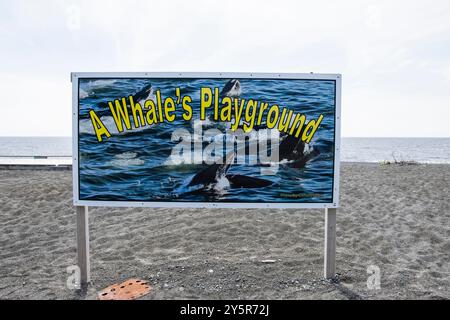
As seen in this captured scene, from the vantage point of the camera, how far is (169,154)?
405cm

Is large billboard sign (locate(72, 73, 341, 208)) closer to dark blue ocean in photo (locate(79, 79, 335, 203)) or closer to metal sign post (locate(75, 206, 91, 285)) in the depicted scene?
dark blue ocean in photo (locate(79, 79, 335, 203))

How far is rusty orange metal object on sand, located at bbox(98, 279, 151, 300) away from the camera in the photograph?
11.6 ft

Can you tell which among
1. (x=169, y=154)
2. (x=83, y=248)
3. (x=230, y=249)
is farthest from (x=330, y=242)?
(x=83, y=248)

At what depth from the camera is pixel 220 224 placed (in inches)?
242

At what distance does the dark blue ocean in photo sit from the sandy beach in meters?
1.10

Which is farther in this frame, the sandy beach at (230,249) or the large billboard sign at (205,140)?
the large billboard sign at (205,140)

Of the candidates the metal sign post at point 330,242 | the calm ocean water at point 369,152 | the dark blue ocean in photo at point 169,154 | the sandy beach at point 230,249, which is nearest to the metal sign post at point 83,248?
the sandy beach at point 230,249

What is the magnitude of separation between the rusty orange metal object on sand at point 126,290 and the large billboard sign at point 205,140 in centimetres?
103

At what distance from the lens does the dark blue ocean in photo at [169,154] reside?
3.93m

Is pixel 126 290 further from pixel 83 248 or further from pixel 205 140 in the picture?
pixel 205 140

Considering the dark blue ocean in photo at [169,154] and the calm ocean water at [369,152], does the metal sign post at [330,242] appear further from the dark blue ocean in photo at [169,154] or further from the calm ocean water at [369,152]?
the calm ocean water at [369,152]

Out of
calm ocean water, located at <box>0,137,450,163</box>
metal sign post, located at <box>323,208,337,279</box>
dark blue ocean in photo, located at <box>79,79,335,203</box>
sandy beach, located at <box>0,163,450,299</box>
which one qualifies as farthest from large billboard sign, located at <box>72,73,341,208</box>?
calm ocean water, located at <box>0,137,450,163</box>

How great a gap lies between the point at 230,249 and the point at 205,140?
6.73 ft
